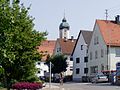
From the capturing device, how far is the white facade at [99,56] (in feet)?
236

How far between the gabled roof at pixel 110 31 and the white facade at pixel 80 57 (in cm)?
814

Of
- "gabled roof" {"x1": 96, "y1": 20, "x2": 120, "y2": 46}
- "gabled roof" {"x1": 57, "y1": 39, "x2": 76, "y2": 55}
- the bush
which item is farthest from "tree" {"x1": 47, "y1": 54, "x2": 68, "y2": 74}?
the bush

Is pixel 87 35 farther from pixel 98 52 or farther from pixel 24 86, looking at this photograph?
pixel 24 86

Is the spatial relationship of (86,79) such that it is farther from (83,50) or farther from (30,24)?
(30,24)

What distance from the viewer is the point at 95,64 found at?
7744cm

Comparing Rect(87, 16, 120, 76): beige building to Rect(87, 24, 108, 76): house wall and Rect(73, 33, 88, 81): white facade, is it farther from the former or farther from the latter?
Rect(73, 33, 88, 81): white facade

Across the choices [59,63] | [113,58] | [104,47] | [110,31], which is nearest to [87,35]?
[59,63]

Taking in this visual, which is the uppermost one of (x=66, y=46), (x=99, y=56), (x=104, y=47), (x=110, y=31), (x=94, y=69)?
(x=110, y=31)

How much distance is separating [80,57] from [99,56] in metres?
10.5

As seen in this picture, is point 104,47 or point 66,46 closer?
point 104,47

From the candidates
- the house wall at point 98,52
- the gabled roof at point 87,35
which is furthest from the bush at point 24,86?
the gabled roof at point 87,35

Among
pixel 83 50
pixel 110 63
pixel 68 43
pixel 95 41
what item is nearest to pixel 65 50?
pixel 68 43

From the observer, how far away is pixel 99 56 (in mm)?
75875

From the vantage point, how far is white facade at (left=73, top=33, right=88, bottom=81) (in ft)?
275
